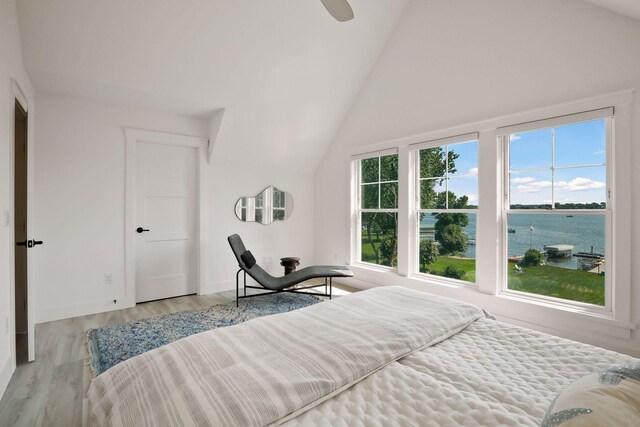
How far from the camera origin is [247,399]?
1030 mm

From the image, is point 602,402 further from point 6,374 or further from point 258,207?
point 258,207

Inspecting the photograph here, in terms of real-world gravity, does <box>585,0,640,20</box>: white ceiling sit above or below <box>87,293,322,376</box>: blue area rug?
above

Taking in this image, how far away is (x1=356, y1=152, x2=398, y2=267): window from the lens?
4578 mm

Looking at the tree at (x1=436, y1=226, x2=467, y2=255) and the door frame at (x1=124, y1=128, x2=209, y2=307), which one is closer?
the tree at (x1=436, y1=226, x2=467, y2=255)

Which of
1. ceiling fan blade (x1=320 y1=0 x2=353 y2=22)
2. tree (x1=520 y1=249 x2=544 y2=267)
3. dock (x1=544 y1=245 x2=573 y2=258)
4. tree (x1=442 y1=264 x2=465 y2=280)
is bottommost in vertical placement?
tree (x1=442 y1=264 x2=465 y2=280)

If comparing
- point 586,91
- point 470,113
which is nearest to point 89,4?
point 470,113

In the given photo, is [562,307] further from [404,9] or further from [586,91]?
[404,9]

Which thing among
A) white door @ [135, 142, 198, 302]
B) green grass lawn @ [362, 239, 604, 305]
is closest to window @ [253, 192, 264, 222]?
white door @ [135, 142, 198, 302]

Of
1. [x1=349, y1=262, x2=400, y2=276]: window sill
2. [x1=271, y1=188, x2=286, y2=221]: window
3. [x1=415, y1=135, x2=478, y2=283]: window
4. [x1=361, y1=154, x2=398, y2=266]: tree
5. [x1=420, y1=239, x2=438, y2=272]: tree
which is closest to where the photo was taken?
[x1=415, y1=135, x2=478, y2=283]: window

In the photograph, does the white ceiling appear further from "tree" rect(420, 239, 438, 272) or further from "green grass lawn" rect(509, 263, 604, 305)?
"tree" rect(420, 239, 438, 272)

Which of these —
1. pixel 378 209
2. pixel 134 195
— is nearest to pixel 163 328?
pixel 134 195

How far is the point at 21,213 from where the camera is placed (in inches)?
112

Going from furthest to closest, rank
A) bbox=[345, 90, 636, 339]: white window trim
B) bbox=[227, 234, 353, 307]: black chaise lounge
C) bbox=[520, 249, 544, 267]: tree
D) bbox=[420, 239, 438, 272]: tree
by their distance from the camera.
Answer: bbox=[420, 239, 438, 272]: tree < bbox=[227, 234, 353, 307]: black chaise lounge < bbox=[520, 249, 544, 267]: tree < bbox=[345, 90, 636, 339]: white window trim

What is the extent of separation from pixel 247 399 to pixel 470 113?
135 inches
